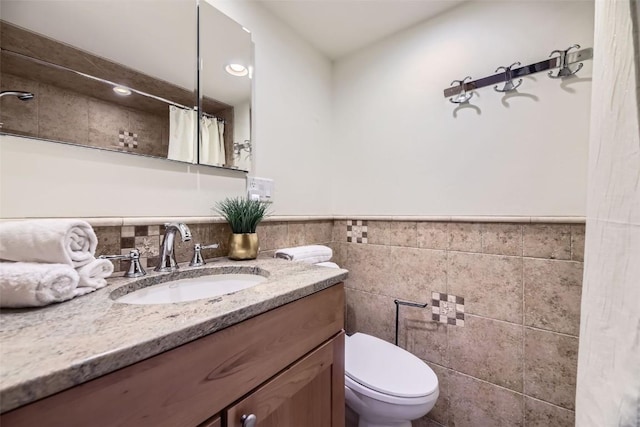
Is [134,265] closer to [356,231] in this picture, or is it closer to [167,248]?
[167,248]

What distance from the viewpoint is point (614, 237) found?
0.44 meters

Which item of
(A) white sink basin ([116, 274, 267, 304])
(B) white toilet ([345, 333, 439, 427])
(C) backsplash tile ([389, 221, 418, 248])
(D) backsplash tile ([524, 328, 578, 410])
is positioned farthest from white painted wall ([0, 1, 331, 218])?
(D) backsplash tile ([524, 328, 578, 410])

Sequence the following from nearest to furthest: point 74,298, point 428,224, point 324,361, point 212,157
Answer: point 74,298
point 324,361
point 212,157
point 428,224

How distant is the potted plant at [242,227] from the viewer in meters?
0.99

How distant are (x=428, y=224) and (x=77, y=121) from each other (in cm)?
140

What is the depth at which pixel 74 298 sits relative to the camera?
54 centimetres

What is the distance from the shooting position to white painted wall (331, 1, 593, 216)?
39.4 inches

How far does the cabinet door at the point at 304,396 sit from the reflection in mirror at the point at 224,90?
32.1 inches

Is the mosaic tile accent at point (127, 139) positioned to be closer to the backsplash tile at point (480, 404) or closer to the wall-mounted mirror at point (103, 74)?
the wall-mounted mirror at point (103, 74)

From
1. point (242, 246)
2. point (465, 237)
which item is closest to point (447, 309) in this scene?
point (465, 237)

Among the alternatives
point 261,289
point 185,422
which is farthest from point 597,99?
point 185,422

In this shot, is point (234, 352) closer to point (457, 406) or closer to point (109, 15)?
point (109, 15)

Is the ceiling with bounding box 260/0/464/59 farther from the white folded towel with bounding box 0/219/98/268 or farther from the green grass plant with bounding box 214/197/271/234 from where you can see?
the white folded towel with bounding box 0/219/98/268

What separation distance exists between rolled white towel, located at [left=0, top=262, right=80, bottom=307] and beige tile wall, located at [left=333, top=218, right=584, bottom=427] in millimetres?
1262
